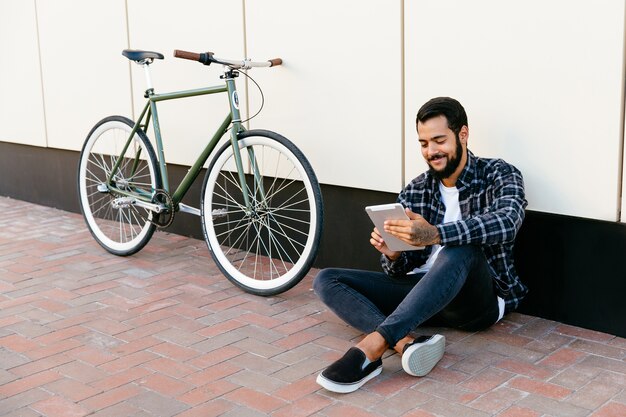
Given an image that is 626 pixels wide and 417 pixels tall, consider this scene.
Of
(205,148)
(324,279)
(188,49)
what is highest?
(188,49)

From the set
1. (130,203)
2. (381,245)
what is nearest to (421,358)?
(381,245)

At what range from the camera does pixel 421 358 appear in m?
3.56

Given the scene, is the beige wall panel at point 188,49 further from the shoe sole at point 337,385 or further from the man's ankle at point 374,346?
the shoe sole at point 337,385

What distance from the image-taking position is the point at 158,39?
6094 mm

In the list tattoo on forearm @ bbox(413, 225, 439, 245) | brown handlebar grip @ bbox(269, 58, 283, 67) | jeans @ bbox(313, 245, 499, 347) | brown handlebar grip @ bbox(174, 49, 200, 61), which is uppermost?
brown handlebar grip @ bbox(174, 49, 200, 61)

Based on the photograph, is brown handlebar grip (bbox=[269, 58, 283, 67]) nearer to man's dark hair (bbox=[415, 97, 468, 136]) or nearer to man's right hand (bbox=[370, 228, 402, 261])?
man's dark hair (bbox=[415, 97, 468, 136])

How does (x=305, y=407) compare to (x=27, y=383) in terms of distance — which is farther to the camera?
(x=27, y=383)

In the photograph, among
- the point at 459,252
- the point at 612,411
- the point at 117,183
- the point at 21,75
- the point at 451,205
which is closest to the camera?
the point at 612,411

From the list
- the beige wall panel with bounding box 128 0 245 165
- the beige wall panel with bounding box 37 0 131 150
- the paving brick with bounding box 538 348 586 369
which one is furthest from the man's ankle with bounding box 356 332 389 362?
the beige wall panel with bounding box 37 0 131 150

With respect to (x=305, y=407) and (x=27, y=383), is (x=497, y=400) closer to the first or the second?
(x=305, y=407)

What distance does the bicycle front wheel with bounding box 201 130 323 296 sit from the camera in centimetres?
462

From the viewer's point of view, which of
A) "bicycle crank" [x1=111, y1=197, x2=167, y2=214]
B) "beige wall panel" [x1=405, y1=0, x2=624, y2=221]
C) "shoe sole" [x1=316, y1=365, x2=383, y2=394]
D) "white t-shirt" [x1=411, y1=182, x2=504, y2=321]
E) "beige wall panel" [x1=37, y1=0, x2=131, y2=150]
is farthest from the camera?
"beige wall panel" [x1=37, y1=0, x2=131, y2=150]

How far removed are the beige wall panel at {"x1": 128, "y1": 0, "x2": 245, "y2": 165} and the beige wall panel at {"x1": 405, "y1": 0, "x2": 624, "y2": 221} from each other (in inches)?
61.7

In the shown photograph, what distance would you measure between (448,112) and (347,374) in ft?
4.18
